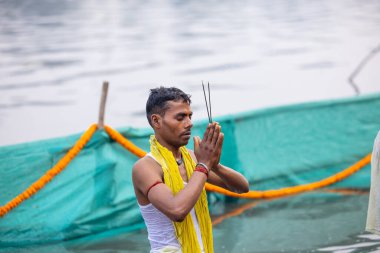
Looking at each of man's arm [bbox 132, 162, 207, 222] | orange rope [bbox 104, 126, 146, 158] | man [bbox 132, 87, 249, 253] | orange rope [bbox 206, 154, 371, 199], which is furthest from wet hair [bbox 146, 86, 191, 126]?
orange rope [bbox 206, 154, 371, 199]

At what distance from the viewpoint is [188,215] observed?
3602 mm

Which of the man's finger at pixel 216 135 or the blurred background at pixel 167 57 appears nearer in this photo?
the man's finger at pixel 216 135

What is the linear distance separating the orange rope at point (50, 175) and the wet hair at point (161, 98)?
3.03m

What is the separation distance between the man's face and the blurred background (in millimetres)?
7823

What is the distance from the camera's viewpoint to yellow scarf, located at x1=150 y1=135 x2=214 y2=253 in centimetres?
356

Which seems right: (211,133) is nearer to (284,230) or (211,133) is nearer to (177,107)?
(177,107)

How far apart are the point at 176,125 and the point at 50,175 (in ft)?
10.5

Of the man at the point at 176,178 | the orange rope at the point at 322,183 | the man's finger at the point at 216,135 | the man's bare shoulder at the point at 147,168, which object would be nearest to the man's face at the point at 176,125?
the man at the point at 176,178

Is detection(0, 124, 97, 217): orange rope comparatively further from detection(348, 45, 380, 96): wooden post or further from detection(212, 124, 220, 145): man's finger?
detection(348, 45, 380, 96): wooden post

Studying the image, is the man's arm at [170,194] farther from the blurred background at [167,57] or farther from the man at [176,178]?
the blurred background at [167,57]

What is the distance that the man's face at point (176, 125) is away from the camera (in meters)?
3.69

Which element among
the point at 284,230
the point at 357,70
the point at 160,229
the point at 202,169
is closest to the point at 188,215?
the point at 160,229

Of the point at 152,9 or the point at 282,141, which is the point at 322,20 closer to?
the point at 152,9

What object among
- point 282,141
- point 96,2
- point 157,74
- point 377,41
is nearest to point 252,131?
point 282,141
